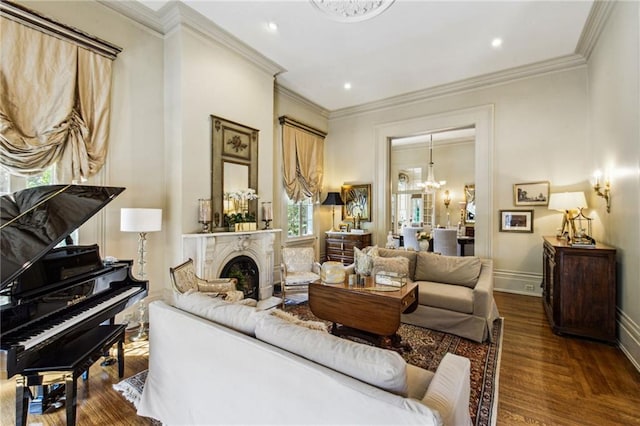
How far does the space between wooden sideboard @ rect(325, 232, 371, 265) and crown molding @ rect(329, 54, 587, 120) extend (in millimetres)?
2738

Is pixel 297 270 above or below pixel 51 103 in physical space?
below

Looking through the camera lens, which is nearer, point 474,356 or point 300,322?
point 300,322

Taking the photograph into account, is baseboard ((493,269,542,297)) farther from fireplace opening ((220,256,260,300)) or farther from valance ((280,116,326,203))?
fireplace opening ((220,256,260,300))

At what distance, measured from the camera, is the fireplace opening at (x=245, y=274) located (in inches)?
148

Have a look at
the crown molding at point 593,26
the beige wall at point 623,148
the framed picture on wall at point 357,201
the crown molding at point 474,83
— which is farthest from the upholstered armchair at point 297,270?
the crown molding at point 593,26

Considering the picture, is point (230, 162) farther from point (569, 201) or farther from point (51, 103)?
point (569, 201)

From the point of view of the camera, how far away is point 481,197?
4.79m

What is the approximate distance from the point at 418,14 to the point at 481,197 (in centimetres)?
307

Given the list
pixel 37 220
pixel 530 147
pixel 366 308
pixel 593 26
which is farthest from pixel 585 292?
pixel 37 220

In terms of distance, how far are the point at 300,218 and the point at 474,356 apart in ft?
13.0

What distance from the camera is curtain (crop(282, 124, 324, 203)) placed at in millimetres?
5293

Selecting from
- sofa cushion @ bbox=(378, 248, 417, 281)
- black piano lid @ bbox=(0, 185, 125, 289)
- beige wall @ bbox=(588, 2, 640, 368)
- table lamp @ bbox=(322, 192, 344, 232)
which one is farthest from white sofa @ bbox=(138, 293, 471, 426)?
table lamp @ bbox=(322, 192, 344, 232)

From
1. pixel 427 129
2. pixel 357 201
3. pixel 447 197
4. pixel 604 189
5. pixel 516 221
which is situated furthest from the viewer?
pixel 447 197

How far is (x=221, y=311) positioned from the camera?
158 centimetres
